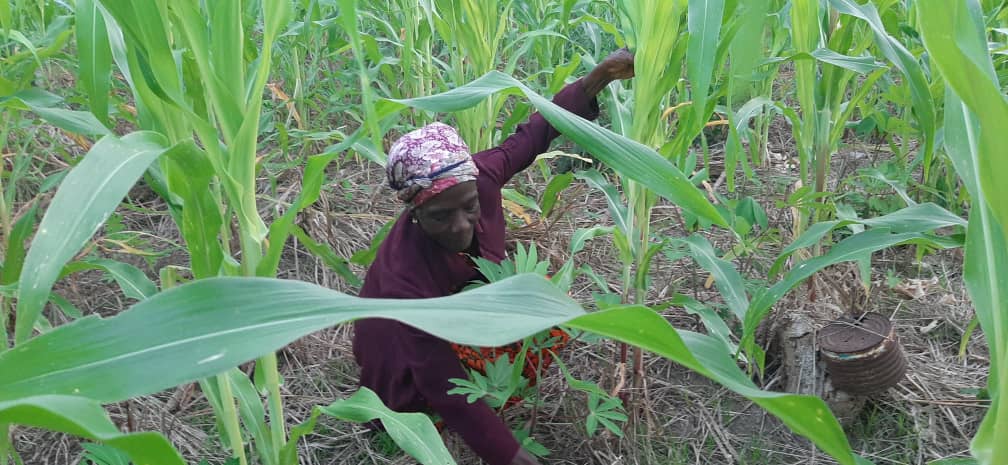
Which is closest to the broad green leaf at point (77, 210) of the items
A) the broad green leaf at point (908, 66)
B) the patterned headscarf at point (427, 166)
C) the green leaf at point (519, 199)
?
the patterned headscarf at point (427, 166)

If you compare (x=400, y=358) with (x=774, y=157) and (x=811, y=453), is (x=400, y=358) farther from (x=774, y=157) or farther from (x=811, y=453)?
(x=774, y=157)

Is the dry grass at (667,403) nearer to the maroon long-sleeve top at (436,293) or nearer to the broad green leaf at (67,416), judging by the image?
the maroon long-sleeve top at (436,293)

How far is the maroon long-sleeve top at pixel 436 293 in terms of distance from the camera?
5.79 feet

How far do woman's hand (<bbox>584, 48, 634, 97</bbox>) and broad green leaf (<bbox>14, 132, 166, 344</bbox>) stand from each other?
123 centimetres

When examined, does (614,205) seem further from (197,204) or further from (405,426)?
(197,204)

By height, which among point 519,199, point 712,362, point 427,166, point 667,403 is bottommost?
point 667,403

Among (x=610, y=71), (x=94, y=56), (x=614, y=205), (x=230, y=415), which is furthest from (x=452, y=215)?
(x=94, y=56)

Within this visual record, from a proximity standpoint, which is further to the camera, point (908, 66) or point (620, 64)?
point (620, 64)

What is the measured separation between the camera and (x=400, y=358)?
194 centimetres

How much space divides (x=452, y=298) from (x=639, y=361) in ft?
3.89

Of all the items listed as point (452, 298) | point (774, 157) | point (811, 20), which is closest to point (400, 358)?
point (452, 298)

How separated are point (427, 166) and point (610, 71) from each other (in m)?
0.57

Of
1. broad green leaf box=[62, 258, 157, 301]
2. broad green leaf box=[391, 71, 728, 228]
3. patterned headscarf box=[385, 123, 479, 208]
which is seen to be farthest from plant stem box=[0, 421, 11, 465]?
broad green leaf box=[391, 71, 728, 228]

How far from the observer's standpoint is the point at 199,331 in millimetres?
750
